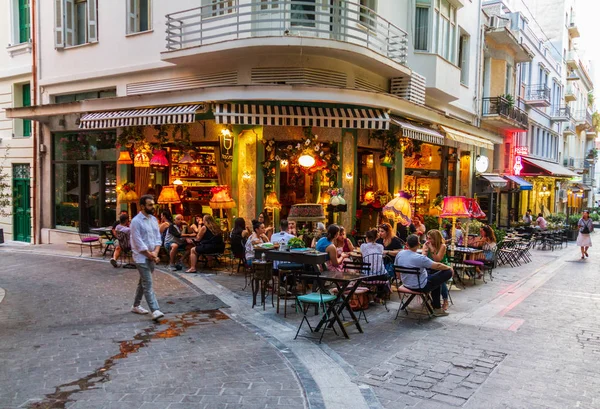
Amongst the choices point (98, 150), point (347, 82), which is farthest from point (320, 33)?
point (98, 150)

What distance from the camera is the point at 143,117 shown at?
1282 cm

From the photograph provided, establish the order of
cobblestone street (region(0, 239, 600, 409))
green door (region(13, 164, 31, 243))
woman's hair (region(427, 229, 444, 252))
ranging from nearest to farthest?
cobblestone street (region(0, 239, 600, 409)) → woman's hair (region(427, 229, 444, 252)) → green door (region(13, 164, 31, 243))

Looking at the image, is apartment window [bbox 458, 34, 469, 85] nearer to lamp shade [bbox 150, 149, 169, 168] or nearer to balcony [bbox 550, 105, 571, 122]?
lamp shade [bbox 150, 149, 169, 168]

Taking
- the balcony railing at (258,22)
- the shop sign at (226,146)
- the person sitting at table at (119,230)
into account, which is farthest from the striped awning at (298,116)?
the person sitting at table at (119,230)

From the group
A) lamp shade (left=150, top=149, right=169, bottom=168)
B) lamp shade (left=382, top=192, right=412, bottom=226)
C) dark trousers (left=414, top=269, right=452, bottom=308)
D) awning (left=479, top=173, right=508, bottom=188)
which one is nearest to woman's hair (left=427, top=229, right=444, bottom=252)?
dark trousers (left=414, top=269, right=452, bottom=308)

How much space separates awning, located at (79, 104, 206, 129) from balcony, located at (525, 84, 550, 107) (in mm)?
22643

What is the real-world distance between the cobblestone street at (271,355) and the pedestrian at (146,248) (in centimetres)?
33

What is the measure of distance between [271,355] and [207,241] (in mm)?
5861

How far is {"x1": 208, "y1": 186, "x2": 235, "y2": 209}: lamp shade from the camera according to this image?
489 inches

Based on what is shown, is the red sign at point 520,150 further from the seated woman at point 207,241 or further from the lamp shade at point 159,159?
the seated woman at point 207,241

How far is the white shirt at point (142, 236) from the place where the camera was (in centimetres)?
770

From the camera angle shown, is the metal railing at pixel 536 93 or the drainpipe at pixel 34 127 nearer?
the drainpipe at pixel 34 127

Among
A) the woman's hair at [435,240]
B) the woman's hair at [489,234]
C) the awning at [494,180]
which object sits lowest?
the woman's hair at [489,234]

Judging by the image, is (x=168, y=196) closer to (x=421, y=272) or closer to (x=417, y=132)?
(x=417, y=132)
